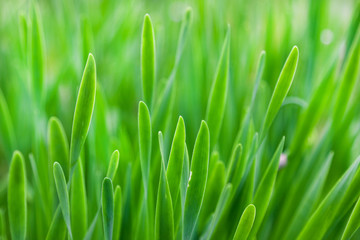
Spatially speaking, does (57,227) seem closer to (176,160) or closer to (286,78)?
(176,160)

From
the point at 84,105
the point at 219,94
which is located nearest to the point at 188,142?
the point at 219,94

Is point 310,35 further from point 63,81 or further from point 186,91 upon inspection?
point 63,81

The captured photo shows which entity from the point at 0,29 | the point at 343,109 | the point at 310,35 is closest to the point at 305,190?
the point at 343,109

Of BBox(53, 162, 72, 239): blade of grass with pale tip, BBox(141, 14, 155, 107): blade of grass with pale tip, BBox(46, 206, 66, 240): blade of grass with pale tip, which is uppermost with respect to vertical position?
BBox(141, 14, 155, 107): blade of grass with pale tip

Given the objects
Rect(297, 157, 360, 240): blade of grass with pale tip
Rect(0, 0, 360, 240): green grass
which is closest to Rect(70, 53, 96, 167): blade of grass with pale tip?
Rect(0, 0, 360, 240): green grass

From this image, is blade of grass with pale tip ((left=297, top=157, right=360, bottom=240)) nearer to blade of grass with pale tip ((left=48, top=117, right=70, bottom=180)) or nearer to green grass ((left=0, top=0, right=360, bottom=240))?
green grass ((left=0, top=0, right=360, bottom=240))

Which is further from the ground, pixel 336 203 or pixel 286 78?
pixel 286 78

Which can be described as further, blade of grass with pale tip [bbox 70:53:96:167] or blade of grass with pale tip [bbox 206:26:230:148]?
blade of grass with pale tip [bbox 206:26:230:148]
